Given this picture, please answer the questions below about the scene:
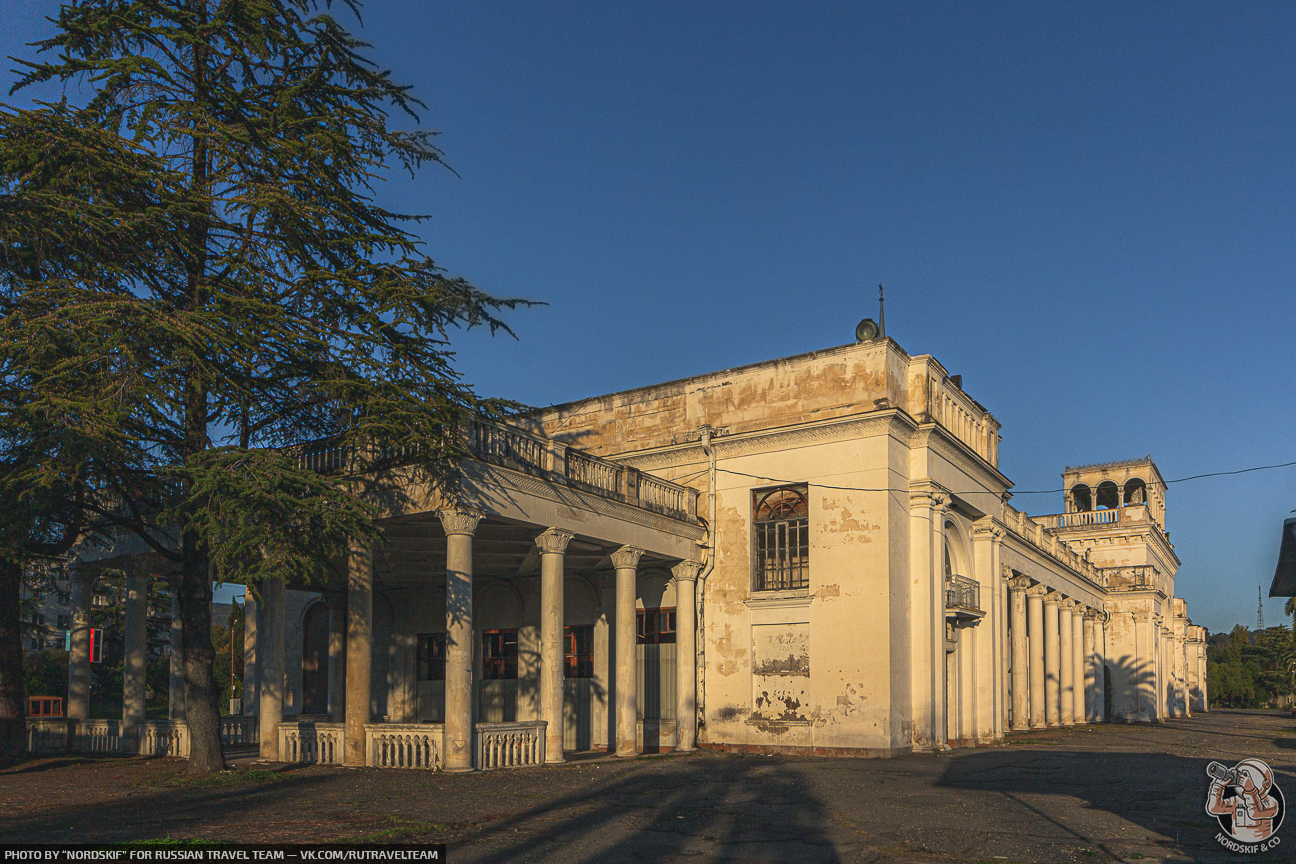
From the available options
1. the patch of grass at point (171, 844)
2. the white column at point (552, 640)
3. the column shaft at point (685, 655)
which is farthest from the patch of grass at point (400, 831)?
the column shaft at point (685, 655)

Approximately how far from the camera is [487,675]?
28.8 meters

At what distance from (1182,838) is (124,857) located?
429 inches

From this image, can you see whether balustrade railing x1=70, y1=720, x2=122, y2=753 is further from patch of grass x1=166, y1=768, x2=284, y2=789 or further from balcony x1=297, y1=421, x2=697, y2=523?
balcony x1=297, y1=421, x2=697, y2=523

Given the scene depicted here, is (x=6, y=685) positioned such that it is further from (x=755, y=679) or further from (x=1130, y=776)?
(x=1130, y=776)

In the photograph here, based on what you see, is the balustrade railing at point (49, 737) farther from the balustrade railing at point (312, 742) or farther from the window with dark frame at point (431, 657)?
the window with dark frame at point (431, 657)

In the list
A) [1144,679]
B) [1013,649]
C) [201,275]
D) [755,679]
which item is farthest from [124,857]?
[1144,679]

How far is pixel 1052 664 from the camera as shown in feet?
133

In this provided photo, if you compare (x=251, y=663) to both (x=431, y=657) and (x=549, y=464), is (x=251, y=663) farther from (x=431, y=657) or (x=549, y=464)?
(x=549, y=464)

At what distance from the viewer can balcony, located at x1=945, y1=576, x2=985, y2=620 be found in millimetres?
26453

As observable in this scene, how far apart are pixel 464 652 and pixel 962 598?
15673 mm

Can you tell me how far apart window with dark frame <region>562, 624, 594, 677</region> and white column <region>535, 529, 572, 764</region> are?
23.5 feet

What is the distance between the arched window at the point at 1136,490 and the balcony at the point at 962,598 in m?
38.3

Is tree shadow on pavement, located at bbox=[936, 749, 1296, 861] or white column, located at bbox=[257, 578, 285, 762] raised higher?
white column, located at bbox=[257, 578, 285, 762]

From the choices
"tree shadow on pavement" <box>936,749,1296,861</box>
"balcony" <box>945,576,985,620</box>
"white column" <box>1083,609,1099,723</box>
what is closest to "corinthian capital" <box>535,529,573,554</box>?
"tree shadow on pavement" <box>936,749,1296,861</box>
